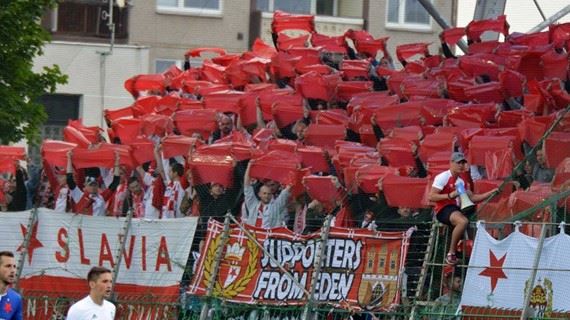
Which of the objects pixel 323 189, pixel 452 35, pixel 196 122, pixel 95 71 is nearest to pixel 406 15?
pixel 95 71

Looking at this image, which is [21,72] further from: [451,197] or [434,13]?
[451,197]

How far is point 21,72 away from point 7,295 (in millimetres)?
13952

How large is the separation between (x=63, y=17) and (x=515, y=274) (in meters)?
25.5

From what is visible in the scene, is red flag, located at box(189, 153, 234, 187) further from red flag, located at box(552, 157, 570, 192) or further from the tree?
the tree

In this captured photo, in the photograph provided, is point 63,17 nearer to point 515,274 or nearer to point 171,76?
point 171,76

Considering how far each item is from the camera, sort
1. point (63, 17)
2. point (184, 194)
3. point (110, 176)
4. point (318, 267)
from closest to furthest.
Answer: point (318, 267) < point (184, 194) < point (110, 176) < point (63, 17)

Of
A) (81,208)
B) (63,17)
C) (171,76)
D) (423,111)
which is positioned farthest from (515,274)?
(63,17)

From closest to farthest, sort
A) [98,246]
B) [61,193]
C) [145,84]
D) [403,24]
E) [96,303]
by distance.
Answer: [96,303] < [98,246] < [61,193] < [145,84] < [403,24]

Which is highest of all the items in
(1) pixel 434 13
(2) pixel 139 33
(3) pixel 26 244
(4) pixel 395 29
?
(1) pixel 434 13

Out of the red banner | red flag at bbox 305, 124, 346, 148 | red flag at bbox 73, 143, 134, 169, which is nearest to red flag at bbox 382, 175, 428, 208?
the red banner

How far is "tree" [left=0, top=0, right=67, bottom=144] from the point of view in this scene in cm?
2638

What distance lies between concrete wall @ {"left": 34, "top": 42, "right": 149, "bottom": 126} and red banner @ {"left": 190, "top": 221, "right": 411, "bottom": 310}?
22.2 meters

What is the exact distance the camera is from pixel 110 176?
21.5m

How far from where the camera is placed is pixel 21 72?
27.0 m
